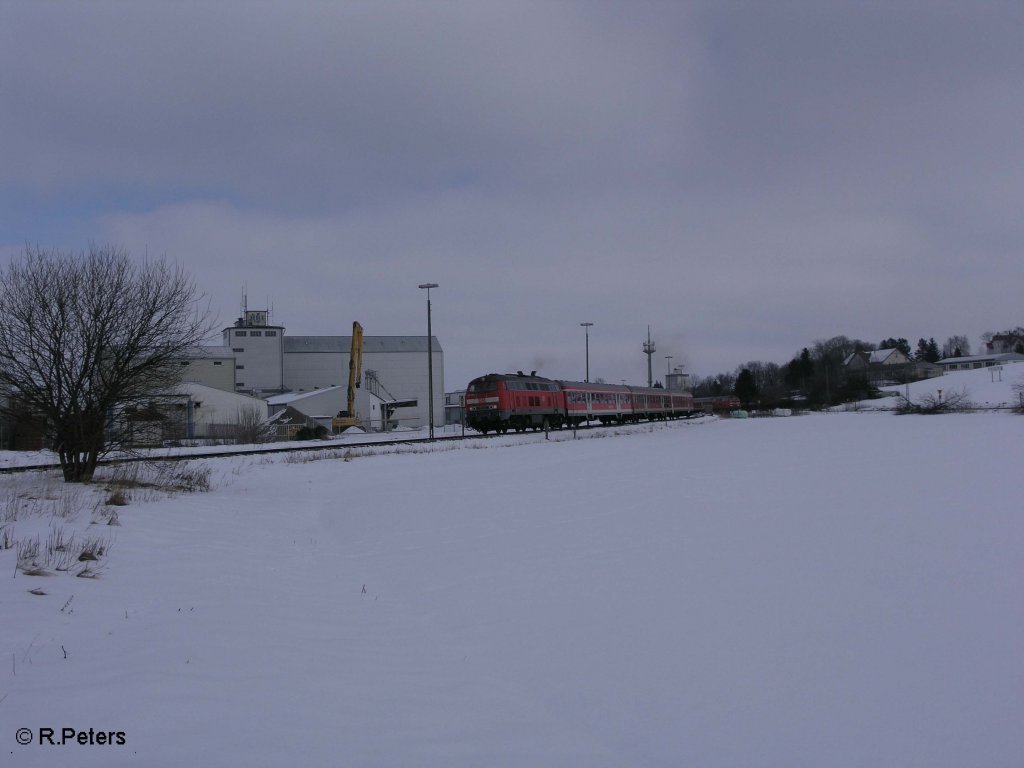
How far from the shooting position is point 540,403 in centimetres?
3834

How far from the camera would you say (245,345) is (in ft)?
246

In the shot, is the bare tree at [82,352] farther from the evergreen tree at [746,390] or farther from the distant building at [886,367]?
the distant building at [886,367]

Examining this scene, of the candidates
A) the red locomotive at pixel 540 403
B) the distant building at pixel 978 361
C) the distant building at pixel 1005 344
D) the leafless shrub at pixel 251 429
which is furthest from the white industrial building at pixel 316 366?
the distant building at pixel 1005 344

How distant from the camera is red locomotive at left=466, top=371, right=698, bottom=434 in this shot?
34.8m

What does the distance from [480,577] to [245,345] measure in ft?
241

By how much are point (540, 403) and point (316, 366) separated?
1925 inches

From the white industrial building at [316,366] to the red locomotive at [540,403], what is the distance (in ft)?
90.3

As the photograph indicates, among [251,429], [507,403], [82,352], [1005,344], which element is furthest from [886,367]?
[82,352]

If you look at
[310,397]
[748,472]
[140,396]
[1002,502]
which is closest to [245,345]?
[310,397]

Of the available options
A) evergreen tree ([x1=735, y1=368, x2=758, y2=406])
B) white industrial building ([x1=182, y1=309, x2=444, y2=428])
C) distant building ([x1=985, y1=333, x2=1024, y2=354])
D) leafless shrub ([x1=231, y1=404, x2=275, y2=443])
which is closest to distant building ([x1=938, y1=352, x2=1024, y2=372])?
distant building ([x1=985, y1=333, x2=1024, y2=354])

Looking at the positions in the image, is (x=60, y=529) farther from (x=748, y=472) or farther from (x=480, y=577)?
(x=748, y=472)

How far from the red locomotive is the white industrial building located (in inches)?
1084

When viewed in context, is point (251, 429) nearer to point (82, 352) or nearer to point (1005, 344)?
point (82, 352)

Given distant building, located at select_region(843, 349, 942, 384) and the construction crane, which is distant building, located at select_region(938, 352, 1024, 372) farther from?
the construction crane
